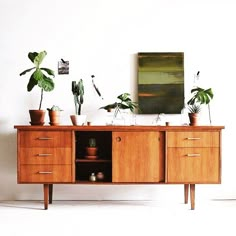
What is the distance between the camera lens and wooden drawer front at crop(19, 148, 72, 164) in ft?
11.7

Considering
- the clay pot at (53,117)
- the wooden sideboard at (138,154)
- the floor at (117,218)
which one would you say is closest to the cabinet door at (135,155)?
the wooden sideboard at (138,154)

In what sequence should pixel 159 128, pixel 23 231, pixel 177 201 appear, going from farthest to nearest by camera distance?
pixel 177 201, pixel 159 128, pixel 23 231

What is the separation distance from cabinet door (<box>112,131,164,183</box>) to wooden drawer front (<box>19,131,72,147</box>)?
43 centimetres

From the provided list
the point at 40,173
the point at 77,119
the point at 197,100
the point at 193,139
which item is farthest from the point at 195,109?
the point at 40,173

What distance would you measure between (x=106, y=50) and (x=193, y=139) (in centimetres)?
126

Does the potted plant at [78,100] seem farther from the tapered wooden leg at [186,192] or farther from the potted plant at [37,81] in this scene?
the tapered wooden leg at [186,192]

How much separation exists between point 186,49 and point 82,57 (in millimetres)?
1051

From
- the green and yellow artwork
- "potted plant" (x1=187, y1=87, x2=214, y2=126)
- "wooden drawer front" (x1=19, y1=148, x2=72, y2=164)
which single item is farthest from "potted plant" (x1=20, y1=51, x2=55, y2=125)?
"potted plant" (x1=187, y1=87, x2=214, y2=126)

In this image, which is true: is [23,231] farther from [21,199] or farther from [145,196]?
[145,196]

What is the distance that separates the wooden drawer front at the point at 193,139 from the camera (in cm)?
357

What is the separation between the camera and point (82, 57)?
4.04 metres

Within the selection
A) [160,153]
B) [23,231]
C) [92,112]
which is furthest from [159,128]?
[23,231]

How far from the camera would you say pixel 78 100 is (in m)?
3.86

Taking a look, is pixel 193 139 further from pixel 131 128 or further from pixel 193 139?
pixel 131 128
